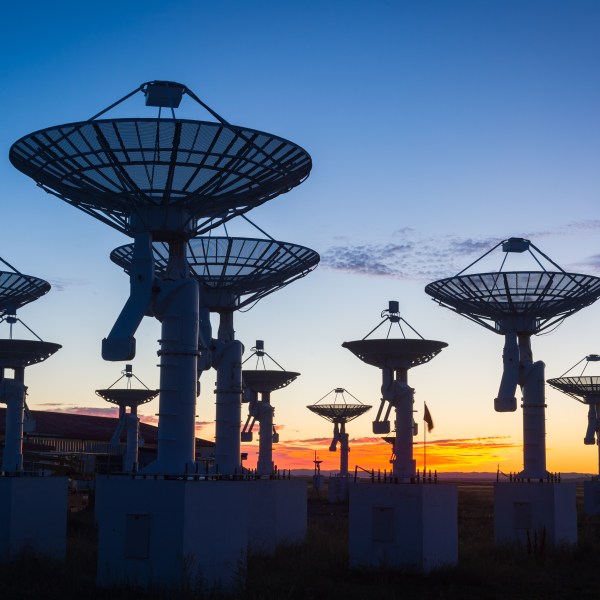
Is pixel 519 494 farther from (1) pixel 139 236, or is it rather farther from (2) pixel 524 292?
(1) pixel 139 236

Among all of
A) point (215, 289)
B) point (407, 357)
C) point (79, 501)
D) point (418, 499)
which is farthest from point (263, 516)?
point (79, 501)

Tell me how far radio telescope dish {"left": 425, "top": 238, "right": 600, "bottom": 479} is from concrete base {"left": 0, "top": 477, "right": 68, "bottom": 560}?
23317 millimetres

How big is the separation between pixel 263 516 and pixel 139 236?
16596mm

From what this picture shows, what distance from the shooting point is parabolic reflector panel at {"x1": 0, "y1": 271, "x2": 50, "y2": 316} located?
51781 mm

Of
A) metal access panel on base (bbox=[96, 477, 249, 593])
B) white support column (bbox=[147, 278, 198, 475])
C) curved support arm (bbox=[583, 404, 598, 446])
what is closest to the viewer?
metal access panel on base (bbox=[96, 477, 249, 593])

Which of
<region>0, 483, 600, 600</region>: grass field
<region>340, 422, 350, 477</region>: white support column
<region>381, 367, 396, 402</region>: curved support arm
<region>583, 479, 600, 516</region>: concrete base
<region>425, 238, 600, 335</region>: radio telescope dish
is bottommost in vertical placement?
<region>0, 483, 600, 600</region>: grass field

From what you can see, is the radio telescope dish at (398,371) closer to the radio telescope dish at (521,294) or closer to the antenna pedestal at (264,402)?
the radio telescope dish at (521,294)

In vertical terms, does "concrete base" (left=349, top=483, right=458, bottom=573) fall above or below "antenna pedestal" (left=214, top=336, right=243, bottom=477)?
below

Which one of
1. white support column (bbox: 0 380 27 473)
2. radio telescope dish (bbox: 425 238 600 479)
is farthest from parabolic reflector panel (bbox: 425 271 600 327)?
white support column (bbox: 0 380 27 473)

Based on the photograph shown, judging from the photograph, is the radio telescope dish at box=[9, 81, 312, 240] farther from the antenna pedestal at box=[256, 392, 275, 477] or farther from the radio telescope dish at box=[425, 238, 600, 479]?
the antenna pedestal at box=[256, 392, 275, 477]

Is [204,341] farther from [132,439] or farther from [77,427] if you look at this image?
[77,427]

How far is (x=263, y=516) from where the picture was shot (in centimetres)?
4216

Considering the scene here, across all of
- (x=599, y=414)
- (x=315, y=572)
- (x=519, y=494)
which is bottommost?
(x=315, y=572)

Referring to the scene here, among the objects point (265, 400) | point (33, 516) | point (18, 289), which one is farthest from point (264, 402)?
point (33, 516)
